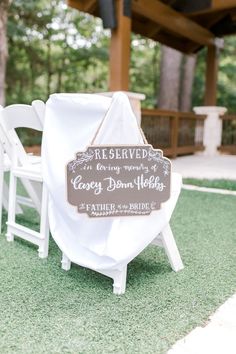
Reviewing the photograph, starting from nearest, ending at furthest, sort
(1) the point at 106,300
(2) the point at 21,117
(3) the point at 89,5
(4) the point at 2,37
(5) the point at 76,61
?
1. (1) the point at 106,300
2. (2) the point at 21,117
3. (3) the point at 89,5
4. (4) the point at 2,37
5. (5) the point at 76,61

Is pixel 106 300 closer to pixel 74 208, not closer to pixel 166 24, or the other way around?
pixel 74 208

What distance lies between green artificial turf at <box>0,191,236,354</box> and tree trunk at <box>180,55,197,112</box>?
9.23m

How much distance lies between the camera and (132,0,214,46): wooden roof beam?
A: 20.9 feet

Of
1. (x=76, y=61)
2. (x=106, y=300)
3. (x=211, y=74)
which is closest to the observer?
(x=106, y=300)

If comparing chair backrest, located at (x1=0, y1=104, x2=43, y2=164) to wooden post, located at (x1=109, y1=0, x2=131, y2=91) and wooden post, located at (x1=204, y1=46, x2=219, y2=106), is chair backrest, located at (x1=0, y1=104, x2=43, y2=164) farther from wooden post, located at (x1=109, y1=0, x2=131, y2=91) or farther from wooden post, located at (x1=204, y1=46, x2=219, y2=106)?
wooden post, located at (x1=204, y1=46, x2=219, y2=106)

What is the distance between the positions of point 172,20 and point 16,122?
225 inches

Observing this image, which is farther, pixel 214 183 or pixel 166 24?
pixel 166 24

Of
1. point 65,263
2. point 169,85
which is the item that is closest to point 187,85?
point 169,85

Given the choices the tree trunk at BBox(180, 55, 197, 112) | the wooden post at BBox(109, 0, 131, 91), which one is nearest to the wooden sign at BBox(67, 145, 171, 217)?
the wooden post at BBox(109, 0, 131, 91)

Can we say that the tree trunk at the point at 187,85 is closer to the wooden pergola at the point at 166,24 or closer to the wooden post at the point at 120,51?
the wooden pergola at the point at 166,24

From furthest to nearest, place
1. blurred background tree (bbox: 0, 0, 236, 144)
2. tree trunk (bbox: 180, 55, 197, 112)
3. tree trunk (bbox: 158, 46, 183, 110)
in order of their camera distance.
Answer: tree trunk (bbox: 180, 55, 197, 112), blurred background tree (bbox: 0, 0, 236, 144), tree trunk (bbox: 158, 46, 183, 110)

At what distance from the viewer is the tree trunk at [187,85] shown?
37.1ft

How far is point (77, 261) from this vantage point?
1.81 m

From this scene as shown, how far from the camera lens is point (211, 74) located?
8773 mm
